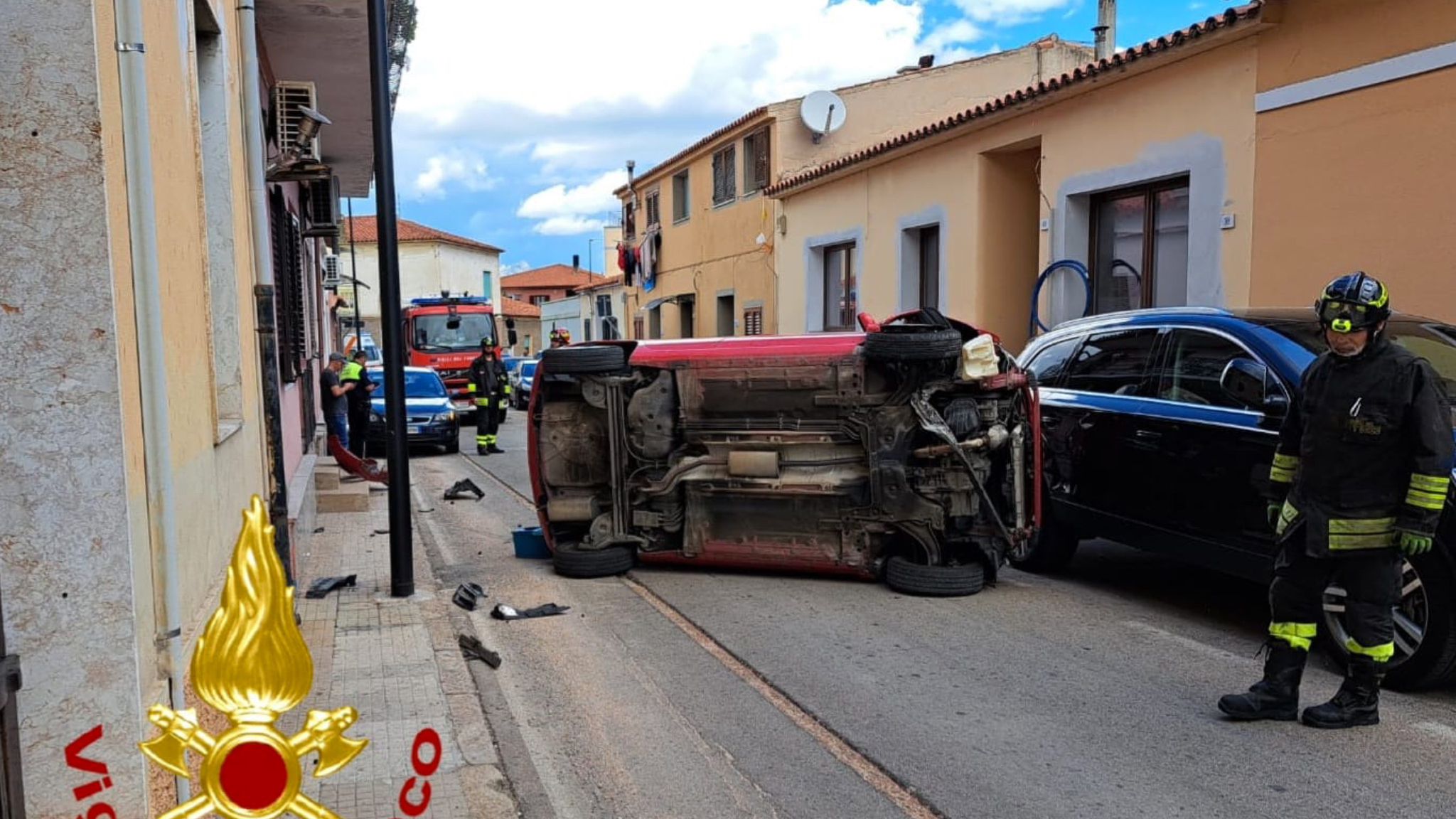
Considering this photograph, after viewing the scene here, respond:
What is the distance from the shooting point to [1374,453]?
4.58 m

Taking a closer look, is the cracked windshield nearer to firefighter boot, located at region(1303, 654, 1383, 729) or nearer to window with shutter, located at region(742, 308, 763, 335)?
firefighter boot, located at region(1303, 654, 1383, 729)

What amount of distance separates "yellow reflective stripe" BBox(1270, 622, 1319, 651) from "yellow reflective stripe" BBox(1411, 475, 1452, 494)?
77 cm

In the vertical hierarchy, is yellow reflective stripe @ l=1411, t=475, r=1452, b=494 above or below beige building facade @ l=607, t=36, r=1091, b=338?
below

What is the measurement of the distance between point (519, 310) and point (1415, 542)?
220 ft

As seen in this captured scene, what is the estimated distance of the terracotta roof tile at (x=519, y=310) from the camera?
67938 millimetres

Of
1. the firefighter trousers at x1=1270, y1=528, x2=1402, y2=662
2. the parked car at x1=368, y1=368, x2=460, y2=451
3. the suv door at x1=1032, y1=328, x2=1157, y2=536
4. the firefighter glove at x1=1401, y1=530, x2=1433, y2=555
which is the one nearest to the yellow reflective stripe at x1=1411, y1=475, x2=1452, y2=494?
the firefighter glove at x1=1401, y1=530, x2=1433, y2=555

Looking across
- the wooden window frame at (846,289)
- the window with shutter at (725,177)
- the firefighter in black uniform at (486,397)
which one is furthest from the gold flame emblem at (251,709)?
the window with shutter at (725,177)

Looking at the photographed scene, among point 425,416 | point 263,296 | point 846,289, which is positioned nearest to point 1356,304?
point 263,296

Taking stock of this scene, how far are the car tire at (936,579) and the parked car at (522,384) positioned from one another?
75.5 ft

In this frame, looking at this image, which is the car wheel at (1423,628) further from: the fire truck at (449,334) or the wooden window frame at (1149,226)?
the fire truck at (449,334)

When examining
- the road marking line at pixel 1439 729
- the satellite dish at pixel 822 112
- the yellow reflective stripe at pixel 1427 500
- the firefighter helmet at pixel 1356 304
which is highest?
the satellite dish at pixel 822 112

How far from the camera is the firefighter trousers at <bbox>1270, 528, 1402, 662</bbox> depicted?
4598 mm

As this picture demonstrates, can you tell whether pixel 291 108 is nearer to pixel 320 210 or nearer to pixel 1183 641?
pixel 320 210

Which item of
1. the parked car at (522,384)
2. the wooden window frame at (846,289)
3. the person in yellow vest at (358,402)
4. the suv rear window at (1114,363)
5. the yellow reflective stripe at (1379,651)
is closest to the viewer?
the yellow reflective stripe at (1379,651)
